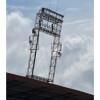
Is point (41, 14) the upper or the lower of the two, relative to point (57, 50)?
upper

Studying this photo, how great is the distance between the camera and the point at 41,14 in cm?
4297

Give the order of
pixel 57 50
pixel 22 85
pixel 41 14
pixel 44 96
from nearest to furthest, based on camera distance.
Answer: pixel 22 85 < pixel 44 96 < pixel 41 14 < pixel 57 50

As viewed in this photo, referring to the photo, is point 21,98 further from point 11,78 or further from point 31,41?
point 31,41

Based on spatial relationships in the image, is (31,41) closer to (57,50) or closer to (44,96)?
(57,50)

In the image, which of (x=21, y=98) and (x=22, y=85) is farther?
(x=21, y=98)
